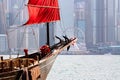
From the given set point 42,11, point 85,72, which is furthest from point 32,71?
point 85,72

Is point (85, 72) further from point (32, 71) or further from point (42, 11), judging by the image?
point (32, 71)

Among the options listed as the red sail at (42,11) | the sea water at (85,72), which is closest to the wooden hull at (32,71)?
the red sail at (42,11)

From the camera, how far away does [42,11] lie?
31.0 m

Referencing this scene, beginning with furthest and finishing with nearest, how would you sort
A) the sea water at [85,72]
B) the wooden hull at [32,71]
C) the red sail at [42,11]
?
the sea water at [85,72] < the red sail at [42,11] < the wooden hull at [32,71]

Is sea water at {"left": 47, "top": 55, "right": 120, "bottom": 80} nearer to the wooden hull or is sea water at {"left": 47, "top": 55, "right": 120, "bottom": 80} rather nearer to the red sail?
the red sail

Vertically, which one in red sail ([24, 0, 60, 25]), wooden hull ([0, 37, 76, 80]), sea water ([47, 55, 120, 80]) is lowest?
sea water ([47, 55, 120, 80])

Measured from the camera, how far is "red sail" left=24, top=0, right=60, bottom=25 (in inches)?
1172

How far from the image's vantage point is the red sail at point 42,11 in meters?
29.8

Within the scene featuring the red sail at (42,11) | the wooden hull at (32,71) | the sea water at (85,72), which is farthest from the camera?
the sea water at (85,72)

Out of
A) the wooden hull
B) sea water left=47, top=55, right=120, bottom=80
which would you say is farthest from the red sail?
sea water left=47, top=55, right=120, bottom=80

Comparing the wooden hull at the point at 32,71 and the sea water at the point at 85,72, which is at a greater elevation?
the wooden hull at the point at 32,71

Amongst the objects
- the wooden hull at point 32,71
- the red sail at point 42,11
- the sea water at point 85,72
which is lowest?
the sea water at point 85,72

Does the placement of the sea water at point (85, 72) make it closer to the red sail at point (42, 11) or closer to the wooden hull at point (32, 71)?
the red sail at point (42, 11)

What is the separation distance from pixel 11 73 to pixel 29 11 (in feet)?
24.0
